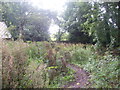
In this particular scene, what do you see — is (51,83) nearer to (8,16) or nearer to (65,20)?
Answer: (8,16)

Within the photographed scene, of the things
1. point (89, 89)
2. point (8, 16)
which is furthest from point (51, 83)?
point (8, 16)

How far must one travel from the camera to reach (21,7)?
13.0 metres

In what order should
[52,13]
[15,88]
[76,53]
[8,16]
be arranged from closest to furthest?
[15,88], [76,53], [8,16], [52,13]

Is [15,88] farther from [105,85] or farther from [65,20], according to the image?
[65,20]

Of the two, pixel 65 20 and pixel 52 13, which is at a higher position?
pixel 52 13

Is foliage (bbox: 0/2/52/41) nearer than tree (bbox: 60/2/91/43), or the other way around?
foliage (bbox: 0/2/52/41)

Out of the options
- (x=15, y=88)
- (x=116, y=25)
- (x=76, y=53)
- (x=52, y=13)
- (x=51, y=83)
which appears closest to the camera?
(x=15, y=88)

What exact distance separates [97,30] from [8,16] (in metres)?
9.46

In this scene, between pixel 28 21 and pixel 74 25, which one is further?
pixel 74 25

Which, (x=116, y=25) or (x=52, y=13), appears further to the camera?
(x=52, y=13)

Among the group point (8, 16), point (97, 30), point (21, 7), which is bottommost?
point (97, 30)

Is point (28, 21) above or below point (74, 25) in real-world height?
above

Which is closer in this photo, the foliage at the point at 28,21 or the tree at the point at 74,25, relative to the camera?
the foliage at the point at 28,21

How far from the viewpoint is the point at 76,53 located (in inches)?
256
